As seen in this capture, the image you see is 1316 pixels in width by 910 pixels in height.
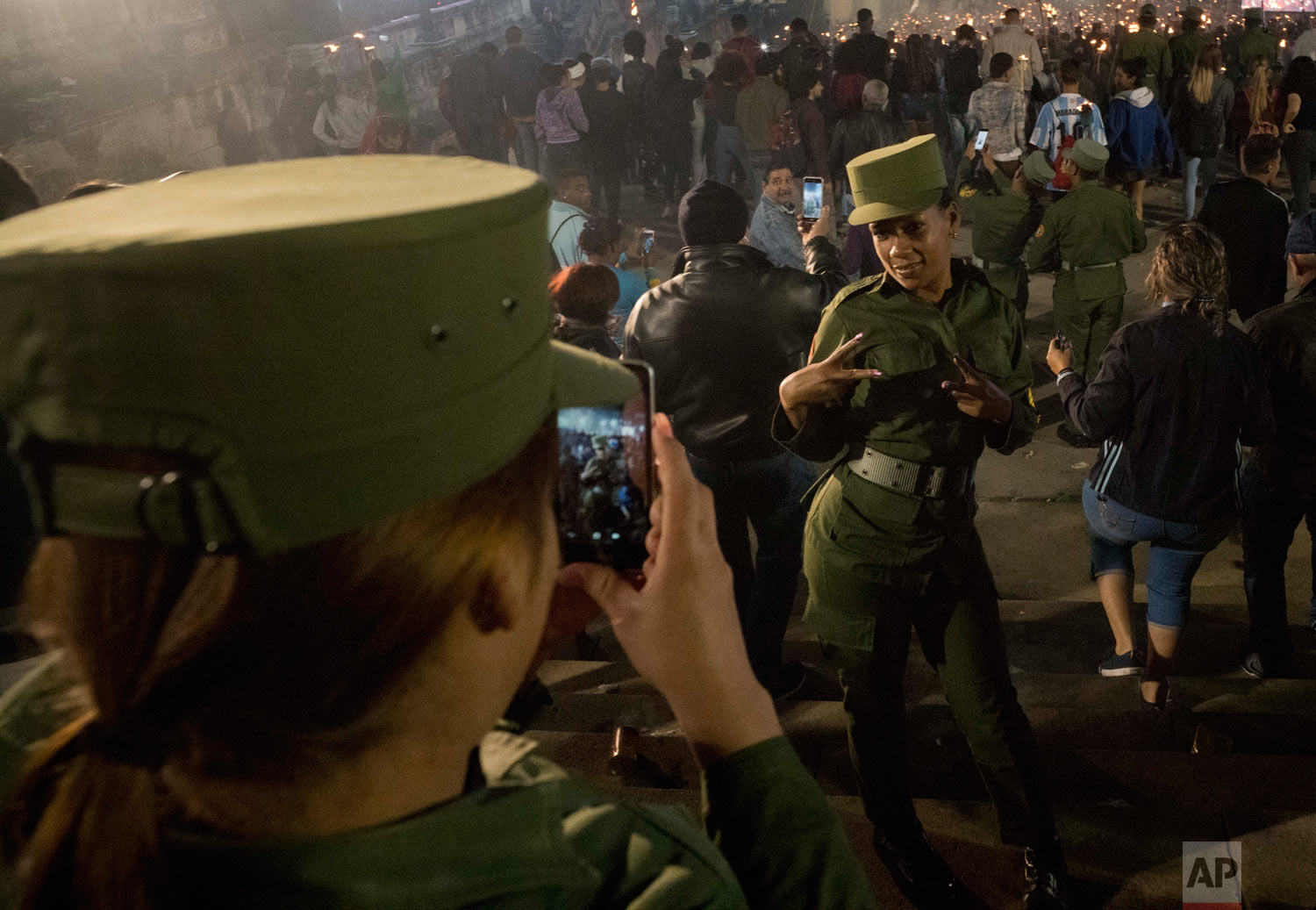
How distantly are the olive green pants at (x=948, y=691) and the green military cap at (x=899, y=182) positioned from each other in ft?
3.09

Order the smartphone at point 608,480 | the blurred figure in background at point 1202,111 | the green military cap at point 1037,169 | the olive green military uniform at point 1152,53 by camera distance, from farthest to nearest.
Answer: the olive green military uniform at point 1152,53, the blurred figure in background at point 1202,111, the green military cap at point 1037,169, the smartphone at point 608,480

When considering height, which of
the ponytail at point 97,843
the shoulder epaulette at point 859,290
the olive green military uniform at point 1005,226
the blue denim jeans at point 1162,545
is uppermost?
the ponytail at point 97,843

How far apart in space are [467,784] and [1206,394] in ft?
11.0

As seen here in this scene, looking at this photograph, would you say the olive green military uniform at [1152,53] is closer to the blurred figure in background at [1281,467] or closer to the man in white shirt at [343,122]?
the man in white shirt at [343,122]

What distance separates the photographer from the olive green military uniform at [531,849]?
804 mm

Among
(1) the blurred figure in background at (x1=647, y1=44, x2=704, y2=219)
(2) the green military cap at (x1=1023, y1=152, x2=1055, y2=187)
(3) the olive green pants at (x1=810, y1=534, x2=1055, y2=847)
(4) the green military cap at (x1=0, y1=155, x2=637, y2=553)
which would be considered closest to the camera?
(4) the green military cap at (x1=0, y1=155, x2=637, y2=553)

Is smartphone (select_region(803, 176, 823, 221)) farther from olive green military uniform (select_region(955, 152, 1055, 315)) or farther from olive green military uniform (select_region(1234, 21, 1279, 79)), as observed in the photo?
olive green military uniform (select_region(1234, 21, 1279, 79))

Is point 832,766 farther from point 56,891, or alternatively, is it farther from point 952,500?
point 56,891

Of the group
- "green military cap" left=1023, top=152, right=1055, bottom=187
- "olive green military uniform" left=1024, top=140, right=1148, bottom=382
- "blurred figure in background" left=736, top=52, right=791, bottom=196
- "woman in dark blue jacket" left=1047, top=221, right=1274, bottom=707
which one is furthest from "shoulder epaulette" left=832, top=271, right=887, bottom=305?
"blurred figure in background" left=736, top=52, right=791, bottom=196

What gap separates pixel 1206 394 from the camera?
358cm

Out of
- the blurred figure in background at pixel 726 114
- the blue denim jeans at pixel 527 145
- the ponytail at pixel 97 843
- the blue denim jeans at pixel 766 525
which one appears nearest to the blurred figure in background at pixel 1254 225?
the blue denim jeans at pixel 766 525

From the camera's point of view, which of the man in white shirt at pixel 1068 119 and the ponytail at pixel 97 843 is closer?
the ponytail at pixel 97 843

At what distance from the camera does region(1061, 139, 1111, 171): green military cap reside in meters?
6.27

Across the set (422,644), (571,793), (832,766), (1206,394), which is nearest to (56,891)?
(422,644)
